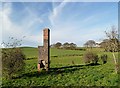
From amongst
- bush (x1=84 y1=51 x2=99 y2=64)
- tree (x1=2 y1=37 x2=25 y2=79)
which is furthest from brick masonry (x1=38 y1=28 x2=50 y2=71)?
bush (x1=84 y1=51 x2=99 y2=64)

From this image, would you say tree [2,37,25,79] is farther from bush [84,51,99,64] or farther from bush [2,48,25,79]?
bush [84,51,99,64]

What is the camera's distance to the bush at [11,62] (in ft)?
66.6

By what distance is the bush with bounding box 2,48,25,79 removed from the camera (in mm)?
20298

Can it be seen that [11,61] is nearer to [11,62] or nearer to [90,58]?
[11,62]

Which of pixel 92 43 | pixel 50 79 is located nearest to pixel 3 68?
pixel 50 79

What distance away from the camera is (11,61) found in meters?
20.6

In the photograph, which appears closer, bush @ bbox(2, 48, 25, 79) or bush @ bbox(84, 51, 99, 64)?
bush @ bbox(2, 48, 25, 79)

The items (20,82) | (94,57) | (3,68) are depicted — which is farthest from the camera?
(94,57)

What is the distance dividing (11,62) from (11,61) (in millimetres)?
87

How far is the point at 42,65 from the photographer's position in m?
24.1

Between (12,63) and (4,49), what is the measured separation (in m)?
1.48

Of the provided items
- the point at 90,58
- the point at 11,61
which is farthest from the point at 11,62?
the point at 90,58

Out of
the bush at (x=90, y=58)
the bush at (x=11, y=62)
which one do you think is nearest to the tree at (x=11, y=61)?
the bush at (x=11, y=62)

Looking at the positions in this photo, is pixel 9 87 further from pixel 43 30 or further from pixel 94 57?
pixel 94 57
